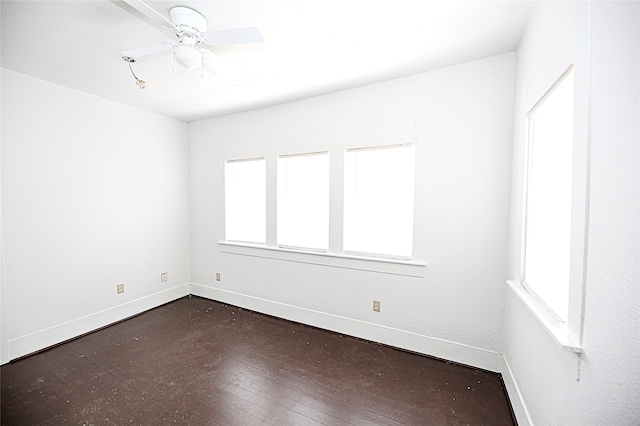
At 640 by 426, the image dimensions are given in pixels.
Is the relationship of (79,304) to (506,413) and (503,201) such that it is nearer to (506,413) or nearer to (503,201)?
(506,413)

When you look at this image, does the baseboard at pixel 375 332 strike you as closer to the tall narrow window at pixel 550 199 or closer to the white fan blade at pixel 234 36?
the tall narrow window at pixel 550 199

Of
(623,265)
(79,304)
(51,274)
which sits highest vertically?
(623,265)

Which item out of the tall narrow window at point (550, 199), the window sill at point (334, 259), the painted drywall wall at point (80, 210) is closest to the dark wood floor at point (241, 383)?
the painted drywall wall at point (80, 210)

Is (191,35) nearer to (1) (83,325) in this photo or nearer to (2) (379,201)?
(2) (379,201)

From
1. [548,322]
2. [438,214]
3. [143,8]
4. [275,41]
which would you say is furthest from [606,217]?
[143,8]

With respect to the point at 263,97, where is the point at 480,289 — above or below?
below

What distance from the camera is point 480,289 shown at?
2.22m

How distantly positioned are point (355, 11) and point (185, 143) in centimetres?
335

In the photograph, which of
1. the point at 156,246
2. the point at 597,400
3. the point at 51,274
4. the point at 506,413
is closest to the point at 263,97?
the point at 156,246

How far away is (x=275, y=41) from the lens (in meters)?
1.91

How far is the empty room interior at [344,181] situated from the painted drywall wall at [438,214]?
18mm

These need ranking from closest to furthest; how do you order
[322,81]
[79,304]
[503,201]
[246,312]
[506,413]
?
[506,413], [503,201], [322,81], [79,304], [246,312]

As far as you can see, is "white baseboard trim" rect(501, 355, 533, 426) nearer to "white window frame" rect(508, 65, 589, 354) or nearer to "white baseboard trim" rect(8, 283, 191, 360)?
"white window frame" rect(508, 65, 589, 354)

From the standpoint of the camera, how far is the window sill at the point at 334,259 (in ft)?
8.20
